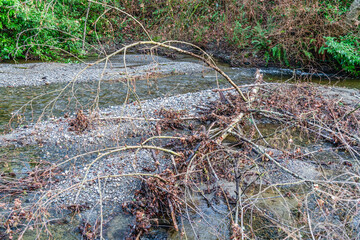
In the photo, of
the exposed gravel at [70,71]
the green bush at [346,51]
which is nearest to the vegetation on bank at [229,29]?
the green bush at [346,51]

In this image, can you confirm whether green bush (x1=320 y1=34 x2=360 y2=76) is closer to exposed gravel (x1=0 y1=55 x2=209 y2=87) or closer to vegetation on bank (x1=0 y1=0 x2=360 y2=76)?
vegetation on bank (x1=0 y1=0 x2=360 y2=76)

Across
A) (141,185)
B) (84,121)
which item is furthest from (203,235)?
(84,121)

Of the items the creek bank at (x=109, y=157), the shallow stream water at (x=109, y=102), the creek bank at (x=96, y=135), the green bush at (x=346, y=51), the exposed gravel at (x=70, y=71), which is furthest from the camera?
the green bush at (x=346, y=51)

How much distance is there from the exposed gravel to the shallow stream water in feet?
0.99

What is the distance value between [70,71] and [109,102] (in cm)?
325

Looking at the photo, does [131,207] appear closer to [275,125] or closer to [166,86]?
[275,125]

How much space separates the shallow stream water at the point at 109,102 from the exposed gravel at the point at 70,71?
0.99 feet

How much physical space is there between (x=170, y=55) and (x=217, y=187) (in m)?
9.05

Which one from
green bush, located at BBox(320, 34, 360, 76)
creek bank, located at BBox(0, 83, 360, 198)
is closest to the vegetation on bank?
green bush, located at BBox(320, 34, 360, 76)

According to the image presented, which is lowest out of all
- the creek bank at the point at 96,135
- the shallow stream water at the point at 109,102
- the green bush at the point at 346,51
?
the shallow stream water at the point at 109,102

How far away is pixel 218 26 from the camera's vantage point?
533 inches

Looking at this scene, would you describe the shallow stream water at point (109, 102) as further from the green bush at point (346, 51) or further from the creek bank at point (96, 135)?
the green bush at point (346, 51)

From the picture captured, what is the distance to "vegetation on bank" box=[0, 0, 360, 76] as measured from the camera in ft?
32.1

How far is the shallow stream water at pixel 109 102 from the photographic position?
3.37 m
